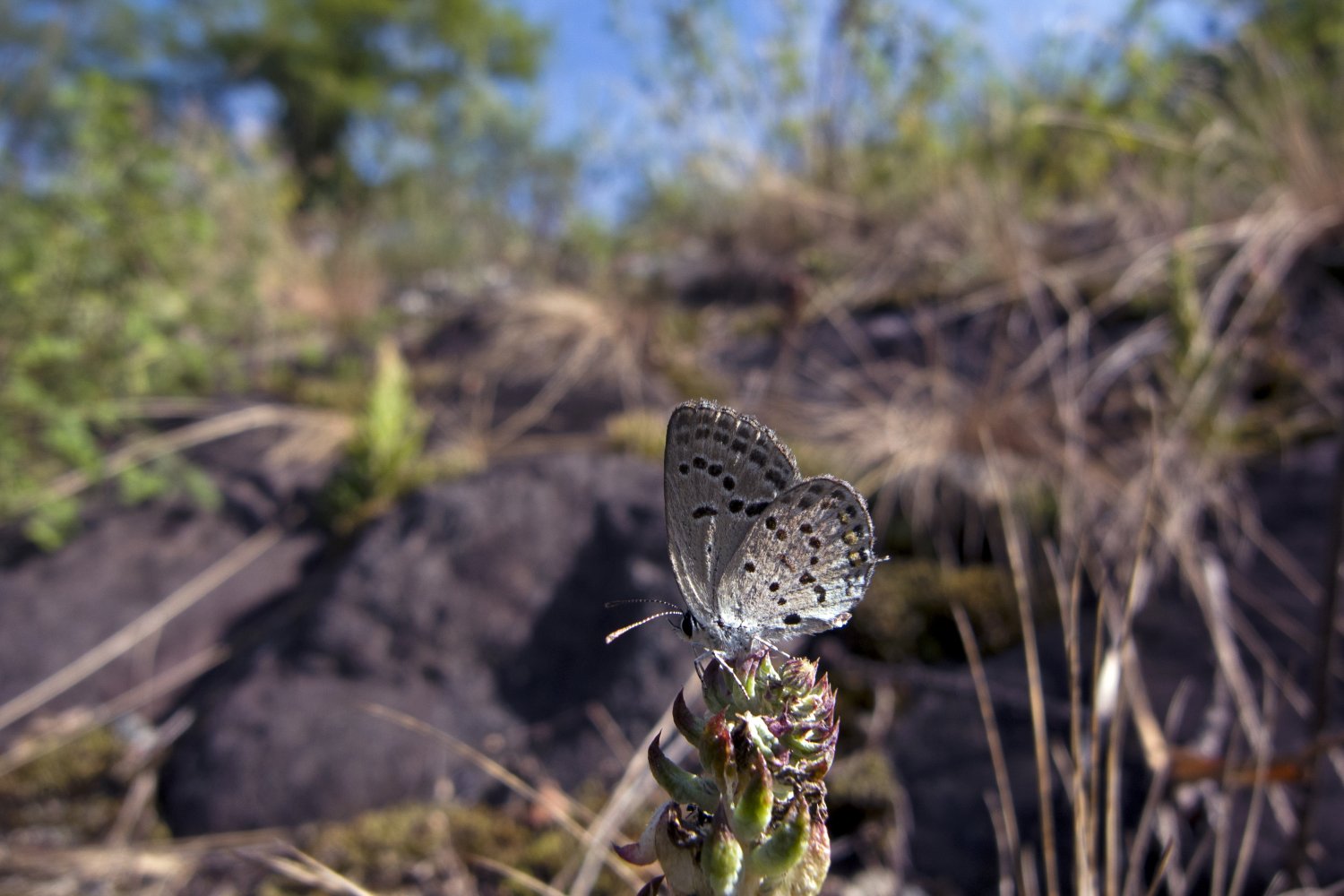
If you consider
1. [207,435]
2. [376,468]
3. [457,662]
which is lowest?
[457,662]

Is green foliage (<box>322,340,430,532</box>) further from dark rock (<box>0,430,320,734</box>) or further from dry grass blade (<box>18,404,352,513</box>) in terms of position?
dry grass blade (<box>18,404,352,513</box>)

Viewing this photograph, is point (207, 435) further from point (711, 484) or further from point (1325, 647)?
point (1325, 647)

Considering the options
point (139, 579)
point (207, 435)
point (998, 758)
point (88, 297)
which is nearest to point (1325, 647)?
point (998, 758)

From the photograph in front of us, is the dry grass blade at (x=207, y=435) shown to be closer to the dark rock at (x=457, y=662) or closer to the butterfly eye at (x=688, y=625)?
the dark rock at (x=457, y=662)

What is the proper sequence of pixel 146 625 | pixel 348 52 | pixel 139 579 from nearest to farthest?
pixel 146 625 < pixel 139 579 < pixel 348 52

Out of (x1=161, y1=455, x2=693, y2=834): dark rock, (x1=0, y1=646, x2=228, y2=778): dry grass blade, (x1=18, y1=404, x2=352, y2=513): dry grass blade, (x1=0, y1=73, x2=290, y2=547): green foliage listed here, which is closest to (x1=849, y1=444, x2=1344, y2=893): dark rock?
(x1=161, y1=455, x2=693, y2=834): dark rock

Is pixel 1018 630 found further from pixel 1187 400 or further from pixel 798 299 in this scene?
pixel 798 299

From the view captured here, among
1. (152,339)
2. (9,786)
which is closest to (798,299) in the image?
(152,339)
